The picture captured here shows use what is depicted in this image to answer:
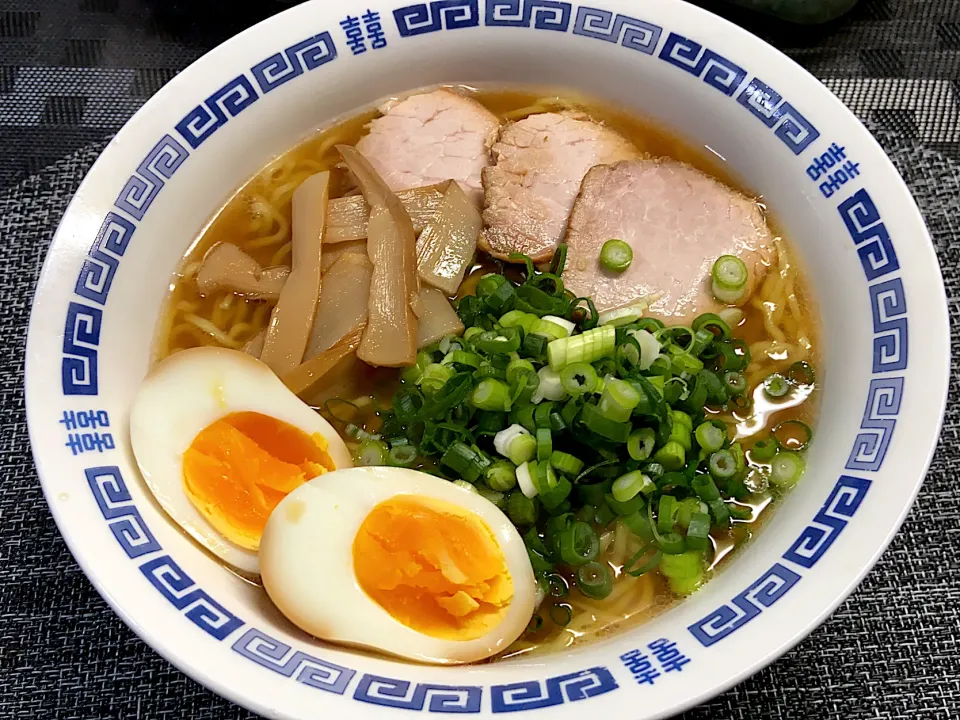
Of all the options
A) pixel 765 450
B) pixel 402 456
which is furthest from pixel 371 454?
pixel 765 450

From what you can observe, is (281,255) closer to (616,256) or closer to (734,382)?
(616,256)

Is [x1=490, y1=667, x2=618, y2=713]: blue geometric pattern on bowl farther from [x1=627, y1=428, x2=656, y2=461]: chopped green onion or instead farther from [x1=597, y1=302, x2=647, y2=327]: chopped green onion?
[x1=597, y1=302, x2=647, y2=327]: chopped green onion

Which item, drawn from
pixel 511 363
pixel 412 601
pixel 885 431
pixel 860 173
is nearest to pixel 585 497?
pixel 511 363

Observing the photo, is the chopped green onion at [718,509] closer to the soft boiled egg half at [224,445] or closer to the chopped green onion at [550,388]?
the chopped green onion at [550,388]

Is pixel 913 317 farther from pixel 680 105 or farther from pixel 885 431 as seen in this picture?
pixel 680 105

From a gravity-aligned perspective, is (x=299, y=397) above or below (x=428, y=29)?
below

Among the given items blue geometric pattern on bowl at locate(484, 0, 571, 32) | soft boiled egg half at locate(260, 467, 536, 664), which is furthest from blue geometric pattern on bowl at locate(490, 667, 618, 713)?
blue geometric pattern on bowl at locate(484, 0, 571, 32)

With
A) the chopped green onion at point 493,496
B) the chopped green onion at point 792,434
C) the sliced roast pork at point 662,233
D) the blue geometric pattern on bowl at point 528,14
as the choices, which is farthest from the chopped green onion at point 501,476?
the blue geometric pattern on bowl at point 528,14
